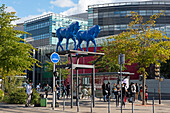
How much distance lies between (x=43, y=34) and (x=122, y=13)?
955 inches

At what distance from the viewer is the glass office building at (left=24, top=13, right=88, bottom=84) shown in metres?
78.3

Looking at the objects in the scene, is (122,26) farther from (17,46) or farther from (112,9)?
(17,46)

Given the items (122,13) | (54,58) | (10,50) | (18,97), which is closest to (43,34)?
(122,13)

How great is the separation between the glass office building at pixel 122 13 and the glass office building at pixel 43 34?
34.0 feet

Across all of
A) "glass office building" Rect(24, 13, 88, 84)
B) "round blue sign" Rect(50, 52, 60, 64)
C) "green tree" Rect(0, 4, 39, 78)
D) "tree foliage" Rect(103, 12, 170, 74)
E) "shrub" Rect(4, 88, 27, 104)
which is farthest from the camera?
"glass office building" Rect(24, 13, 88, 84)

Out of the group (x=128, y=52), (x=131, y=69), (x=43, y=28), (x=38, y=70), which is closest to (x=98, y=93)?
(x=128, y=52)

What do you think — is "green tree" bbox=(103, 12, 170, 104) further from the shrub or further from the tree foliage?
the shrub

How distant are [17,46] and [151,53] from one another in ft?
38.6

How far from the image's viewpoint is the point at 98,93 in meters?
31.5

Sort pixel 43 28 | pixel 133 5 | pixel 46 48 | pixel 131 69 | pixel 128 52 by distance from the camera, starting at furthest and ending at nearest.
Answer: pixel 43 28 < pixel 133 5 < pixel 46 48 < pixel 131 69 < pixel 128 52

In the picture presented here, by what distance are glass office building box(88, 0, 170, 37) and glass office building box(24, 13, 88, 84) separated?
408 inches

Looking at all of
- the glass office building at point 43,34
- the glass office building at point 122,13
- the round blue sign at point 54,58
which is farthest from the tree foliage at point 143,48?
the glass office building at point 122,13

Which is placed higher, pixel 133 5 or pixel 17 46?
pixel 133 5

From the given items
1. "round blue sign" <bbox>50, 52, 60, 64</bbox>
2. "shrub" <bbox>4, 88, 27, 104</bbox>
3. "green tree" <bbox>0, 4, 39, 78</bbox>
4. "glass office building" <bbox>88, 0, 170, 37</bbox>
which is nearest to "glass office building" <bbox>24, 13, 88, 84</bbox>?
"glass office building" <bbox>88, 0, 170, 37</bbox>
